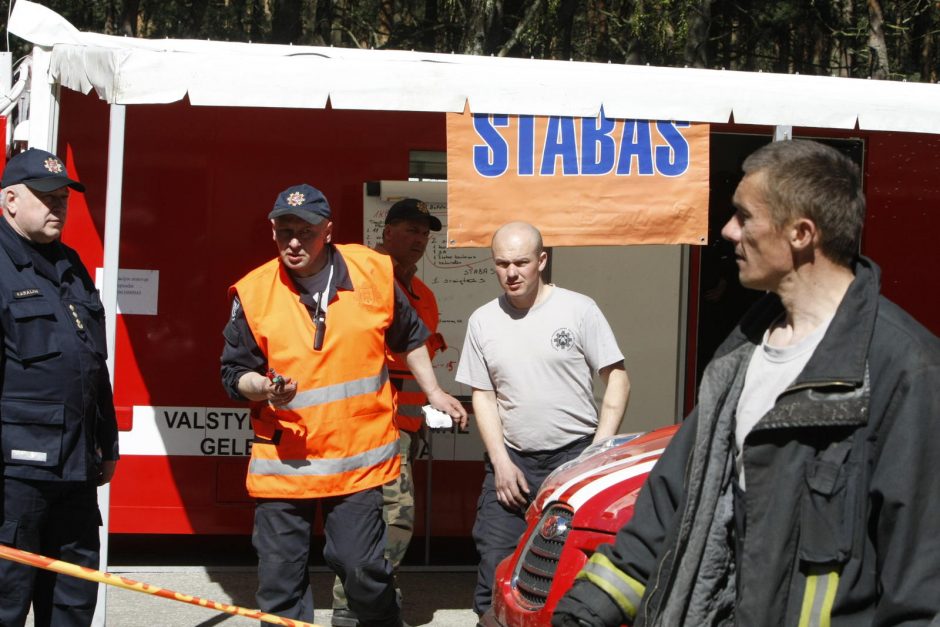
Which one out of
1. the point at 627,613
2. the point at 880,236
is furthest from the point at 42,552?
→ the point at 880,236

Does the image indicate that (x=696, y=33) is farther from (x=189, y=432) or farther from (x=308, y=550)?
(x=308, y=550)

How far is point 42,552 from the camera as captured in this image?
4.46 m

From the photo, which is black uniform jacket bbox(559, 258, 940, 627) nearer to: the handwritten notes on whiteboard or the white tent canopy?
the white tent canopy

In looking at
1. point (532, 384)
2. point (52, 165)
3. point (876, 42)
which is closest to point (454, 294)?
point (532, 384)

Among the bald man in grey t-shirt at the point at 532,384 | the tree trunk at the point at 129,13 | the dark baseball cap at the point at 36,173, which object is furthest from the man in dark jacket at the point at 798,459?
the tree trunk at the point at 129,13

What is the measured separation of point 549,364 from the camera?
515 centimetres

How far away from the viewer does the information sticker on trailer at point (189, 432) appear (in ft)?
23.5

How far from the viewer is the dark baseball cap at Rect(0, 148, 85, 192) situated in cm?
445

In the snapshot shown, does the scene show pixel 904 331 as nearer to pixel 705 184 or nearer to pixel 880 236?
pixel 705 184

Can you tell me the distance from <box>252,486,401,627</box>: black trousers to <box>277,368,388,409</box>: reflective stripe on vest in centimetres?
39

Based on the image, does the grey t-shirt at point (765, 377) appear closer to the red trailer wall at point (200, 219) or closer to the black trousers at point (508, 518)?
the black trousers at point (508, 518)

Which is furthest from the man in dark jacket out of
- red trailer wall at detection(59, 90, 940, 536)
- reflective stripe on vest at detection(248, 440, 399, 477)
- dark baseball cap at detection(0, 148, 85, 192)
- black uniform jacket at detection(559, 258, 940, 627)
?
red trailer wall at detection(59, 90, 940, 536)

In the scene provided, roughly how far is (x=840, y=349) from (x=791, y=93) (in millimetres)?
4041

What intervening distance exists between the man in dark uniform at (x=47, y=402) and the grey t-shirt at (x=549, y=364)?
65.8 inches
